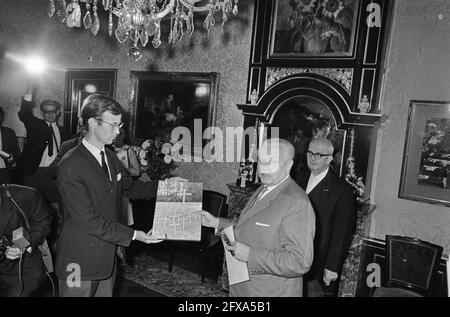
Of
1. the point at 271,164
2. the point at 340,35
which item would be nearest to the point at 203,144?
the point at 340,35

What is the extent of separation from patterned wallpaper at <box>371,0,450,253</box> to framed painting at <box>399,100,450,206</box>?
8 centimetres

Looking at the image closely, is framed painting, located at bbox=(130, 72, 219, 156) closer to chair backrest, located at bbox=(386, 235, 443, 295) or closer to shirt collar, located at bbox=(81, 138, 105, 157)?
chair backrest, located at bbox=(386, 235, 443, 295)

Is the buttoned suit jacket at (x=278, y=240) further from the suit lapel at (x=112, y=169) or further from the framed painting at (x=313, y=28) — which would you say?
the framed painting at (x=313, y=28)

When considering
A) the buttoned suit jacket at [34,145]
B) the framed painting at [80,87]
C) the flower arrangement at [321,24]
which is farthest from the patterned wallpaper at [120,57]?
the buttoned suit jacket at [34,145]

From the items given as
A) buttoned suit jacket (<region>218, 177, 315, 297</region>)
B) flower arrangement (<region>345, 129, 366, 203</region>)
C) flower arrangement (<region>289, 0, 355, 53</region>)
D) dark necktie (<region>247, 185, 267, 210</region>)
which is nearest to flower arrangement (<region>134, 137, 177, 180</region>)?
flower arrangement (<region>289, 0, 355, 53</region>)

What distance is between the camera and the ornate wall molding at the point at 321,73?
438cm

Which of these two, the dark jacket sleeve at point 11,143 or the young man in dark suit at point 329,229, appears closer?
the young man in dark suit at point 329,229

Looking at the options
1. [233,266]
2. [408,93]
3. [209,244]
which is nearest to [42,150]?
[209,244]

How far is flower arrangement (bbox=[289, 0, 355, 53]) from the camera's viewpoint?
437cm

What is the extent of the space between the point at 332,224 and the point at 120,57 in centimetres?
523

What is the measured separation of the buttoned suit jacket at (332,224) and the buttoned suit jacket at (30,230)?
7.12ft

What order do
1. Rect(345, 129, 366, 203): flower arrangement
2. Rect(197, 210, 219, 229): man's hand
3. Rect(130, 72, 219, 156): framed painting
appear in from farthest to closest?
Rect(130, 72, 219, 156): framed painting < Rect(345, 129, 366, 203): flower arrangement < Rect(197, 210, 219, 229): man's hand

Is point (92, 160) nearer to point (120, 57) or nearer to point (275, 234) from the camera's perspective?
point (275, 234)
